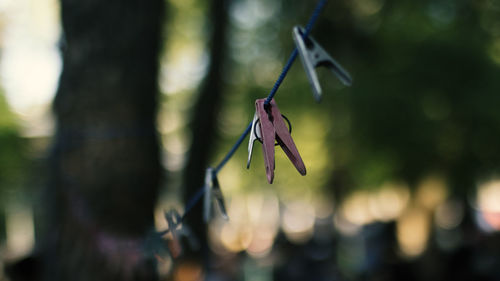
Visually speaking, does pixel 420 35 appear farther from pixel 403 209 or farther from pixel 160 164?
pixel 160 164

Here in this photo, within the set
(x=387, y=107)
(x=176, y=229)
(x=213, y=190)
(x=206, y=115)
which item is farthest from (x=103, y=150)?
(x=387, y=107)

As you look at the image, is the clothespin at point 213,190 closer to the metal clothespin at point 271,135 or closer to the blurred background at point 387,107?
the metal clothespin at point 271,135

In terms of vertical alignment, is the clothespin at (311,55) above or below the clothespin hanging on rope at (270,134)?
above

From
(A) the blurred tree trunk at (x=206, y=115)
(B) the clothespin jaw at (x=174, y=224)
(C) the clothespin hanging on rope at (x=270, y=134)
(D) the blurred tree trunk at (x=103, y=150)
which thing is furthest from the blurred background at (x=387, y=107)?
(C) the clothespin hanging on rope at (x=270, y=134)

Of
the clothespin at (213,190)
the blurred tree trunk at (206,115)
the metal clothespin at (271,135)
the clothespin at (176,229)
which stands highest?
the blurred tree trunk at (206,115)

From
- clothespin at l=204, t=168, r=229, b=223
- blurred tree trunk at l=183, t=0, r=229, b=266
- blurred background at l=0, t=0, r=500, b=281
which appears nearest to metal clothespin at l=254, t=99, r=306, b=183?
clothespin at l=204, t=168, r=229, b=223

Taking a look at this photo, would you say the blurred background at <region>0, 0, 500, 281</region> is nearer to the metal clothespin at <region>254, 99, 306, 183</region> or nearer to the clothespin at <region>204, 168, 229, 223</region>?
the clothespin at <region>204, 168, 229, 223</region>

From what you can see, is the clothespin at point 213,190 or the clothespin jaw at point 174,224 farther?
the clothespin jaw at point 174,224

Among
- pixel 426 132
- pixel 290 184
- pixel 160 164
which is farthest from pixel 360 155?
pixel 290 184
